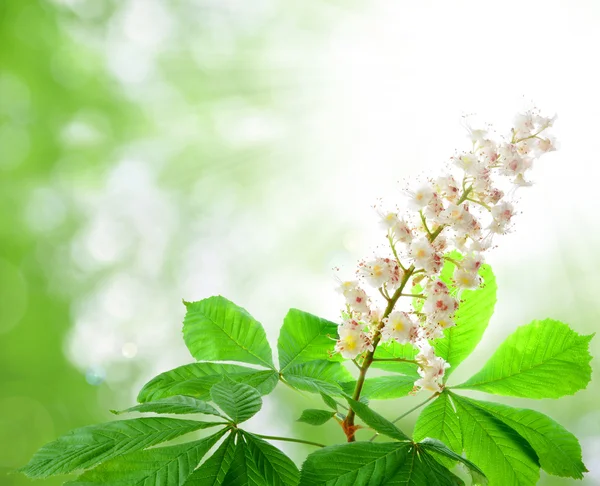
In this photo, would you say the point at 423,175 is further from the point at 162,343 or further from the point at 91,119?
the point at 91,119

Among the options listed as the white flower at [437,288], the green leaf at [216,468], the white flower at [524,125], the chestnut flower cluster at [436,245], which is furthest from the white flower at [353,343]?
the white flower at [524,125]

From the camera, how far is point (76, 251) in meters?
4.77

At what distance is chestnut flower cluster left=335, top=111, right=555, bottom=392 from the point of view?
799 millimetres

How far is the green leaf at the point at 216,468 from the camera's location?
0.62m

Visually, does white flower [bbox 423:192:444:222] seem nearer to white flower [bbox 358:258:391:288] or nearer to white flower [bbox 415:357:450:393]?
white flower [bbox 358:258:391:288]

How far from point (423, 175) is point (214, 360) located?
422 millimetres

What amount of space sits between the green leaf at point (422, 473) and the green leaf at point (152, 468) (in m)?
0.20

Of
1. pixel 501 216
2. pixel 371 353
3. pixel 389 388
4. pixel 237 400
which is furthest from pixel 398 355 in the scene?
pixel 237 400

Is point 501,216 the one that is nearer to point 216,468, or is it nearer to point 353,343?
point 353,343

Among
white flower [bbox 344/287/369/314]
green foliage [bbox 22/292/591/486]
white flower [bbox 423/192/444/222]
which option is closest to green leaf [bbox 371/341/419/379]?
green foliage [bbox 22/292/591/486]

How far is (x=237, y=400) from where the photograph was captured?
651mm

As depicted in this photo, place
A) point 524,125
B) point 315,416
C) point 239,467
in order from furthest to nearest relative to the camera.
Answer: point 524,125
point 315,416
point 239,467

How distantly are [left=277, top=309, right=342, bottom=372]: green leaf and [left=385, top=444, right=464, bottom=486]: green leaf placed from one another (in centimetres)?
29

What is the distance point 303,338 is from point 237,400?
Answer: 317 mm
